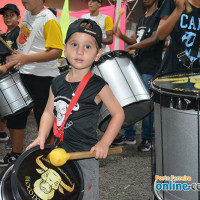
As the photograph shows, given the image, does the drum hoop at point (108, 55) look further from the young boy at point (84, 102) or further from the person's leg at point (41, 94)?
the young boy at point (84, 102)

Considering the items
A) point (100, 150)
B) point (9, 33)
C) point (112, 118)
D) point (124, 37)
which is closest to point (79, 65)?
point (112, 118)

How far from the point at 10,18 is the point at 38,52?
1.46 meters

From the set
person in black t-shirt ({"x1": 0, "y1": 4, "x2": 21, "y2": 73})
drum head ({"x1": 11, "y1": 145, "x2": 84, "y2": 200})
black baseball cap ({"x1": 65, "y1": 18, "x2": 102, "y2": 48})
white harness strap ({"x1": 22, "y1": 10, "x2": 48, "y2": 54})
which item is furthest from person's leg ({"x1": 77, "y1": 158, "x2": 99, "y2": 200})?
person in black t-shirt ({"x1": 0, "y1": 4, "x2": 21, "y2": 73})

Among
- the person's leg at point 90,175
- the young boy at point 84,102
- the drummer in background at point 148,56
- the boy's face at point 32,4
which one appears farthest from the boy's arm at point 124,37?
the person's leg at point 90,175

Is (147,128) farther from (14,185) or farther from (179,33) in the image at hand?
(14,185)

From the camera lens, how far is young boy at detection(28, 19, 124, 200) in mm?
1452

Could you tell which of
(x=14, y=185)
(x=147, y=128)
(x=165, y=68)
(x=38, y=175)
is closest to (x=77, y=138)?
(x=38, y=175)

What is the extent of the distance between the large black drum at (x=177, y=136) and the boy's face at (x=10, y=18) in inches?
98.6

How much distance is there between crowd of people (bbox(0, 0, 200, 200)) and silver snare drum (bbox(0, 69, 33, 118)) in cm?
5

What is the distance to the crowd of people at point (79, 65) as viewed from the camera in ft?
4.84

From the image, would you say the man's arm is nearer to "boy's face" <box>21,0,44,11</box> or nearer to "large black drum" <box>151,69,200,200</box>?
"boy's face" <box>21,0,44,11</box>

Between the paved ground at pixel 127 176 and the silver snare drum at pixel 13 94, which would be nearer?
the paved ground at pixel 127 176

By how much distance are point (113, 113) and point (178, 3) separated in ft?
3.56

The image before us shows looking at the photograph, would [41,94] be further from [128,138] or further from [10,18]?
[10,18]
